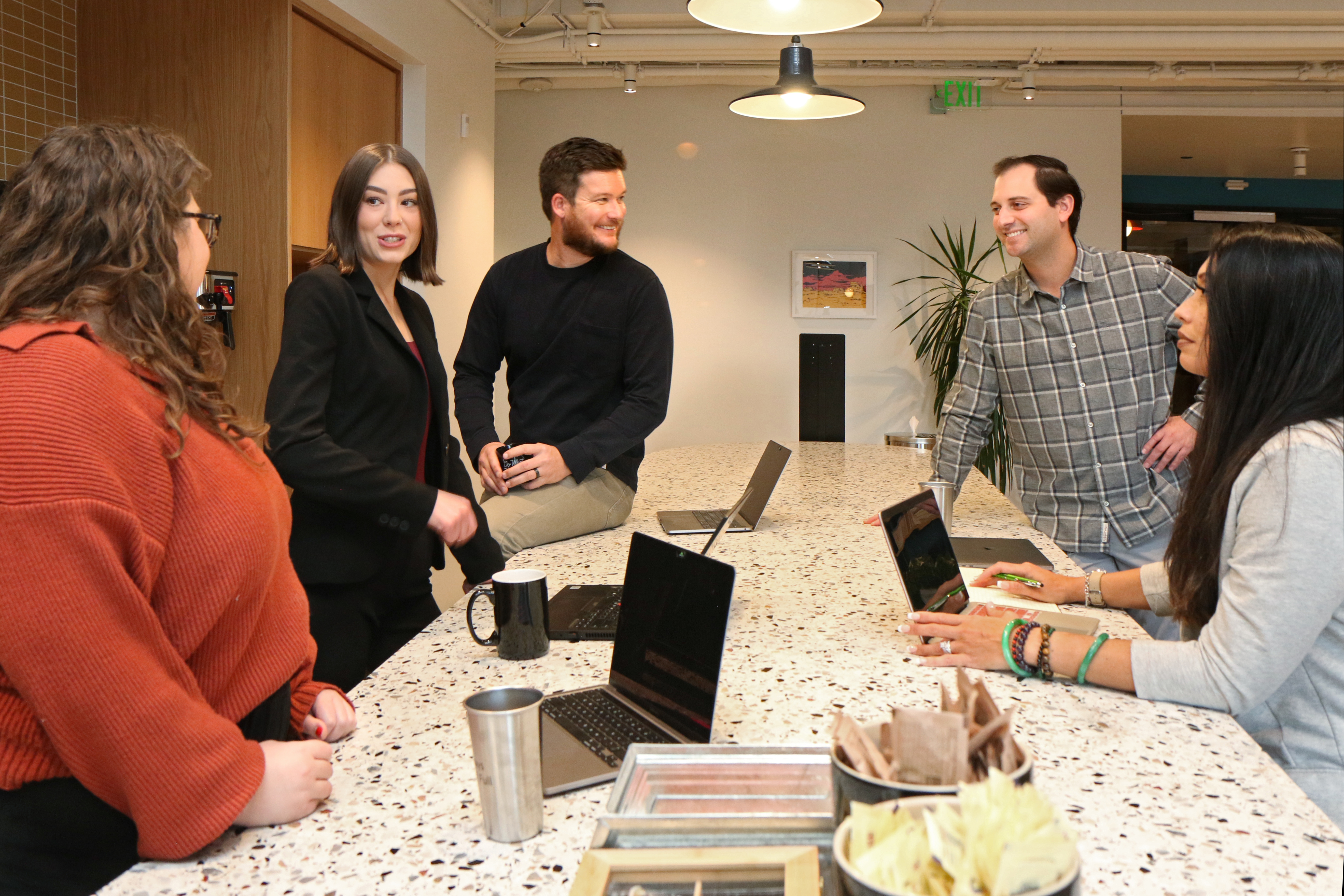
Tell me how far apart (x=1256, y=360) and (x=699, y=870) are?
3.46ft

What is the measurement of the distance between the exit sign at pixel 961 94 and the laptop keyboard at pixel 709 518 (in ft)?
14.4

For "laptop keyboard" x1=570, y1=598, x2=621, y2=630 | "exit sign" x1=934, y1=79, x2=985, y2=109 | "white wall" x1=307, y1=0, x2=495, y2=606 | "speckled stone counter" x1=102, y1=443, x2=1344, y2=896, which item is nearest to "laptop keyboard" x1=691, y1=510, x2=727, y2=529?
"speckled stone counter" x1=102, y1=443, x2=1344, y2=896

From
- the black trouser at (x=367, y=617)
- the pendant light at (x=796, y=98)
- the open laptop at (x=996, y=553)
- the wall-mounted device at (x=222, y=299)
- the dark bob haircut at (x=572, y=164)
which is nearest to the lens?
the black trouser at (x=367, y=617)

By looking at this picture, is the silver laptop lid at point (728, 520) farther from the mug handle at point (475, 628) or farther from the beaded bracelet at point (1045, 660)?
the beaded bracelet at point (1045, 660)

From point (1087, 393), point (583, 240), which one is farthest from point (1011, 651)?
point (583, 240)

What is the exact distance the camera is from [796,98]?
125 inches

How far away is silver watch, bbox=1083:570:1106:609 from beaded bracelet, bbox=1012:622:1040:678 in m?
0.40


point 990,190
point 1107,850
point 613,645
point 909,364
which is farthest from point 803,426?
point 1107,850

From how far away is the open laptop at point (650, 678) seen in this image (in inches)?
41.9

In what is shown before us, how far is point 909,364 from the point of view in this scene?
6383mm

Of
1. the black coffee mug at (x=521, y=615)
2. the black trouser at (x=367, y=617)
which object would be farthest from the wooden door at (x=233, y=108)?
the black coffee mug at (x=521, y=615)

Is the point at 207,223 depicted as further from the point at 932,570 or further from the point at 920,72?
the point at 920,72

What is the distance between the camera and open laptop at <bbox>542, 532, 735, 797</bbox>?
41.9 inches

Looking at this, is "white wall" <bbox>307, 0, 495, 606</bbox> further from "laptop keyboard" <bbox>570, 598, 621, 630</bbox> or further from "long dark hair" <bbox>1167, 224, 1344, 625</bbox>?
"long dark hair" <bbox>1167, 224, 1344, 625</bbox>
